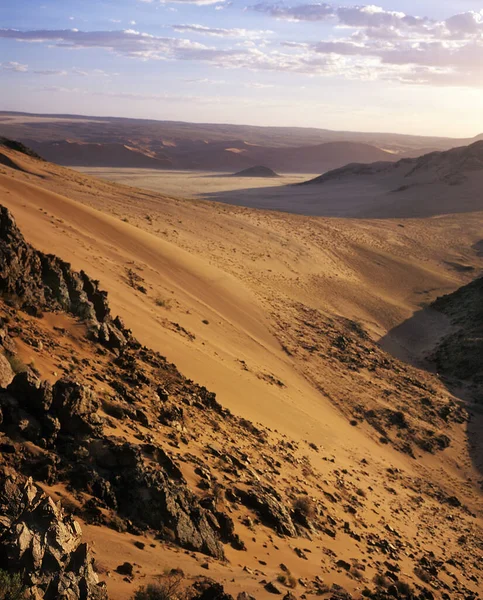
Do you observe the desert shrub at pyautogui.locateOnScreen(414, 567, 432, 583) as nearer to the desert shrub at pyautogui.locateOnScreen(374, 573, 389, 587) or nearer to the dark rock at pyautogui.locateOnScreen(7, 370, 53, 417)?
the desert shrub at pyautogui.locateOnScreen(374, 573, 389, 587)

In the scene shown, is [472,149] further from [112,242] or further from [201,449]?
[201,449]

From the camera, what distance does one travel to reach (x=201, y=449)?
8906 millimetres

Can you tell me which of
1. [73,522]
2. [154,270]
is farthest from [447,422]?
[73,522]

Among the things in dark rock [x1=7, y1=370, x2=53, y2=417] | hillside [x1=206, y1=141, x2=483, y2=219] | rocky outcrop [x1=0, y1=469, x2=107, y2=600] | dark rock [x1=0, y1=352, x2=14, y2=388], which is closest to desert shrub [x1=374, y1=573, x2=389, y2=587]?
rocky outcrop [x1=0, y1=469, x2=107, y2=600]

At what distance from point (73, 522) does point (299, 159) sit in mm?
153885

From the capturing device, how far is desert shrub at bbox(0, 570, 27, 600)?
154 inches

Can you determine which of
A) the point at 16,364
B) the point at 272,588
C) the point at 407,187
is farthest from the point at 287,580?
the point at 407,187

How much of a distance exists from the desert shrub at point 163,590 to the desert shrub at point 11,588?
103cm

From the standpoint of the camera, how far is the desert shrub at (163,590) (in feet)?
15.7

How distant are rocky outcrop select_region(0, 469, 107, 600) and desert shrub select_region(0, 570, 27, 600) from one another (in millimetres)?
99

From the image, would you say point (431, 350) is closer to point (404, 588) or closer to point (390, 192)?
point (404, 588)

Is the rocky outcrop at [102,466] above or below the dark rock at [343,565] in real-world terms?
Answer: above

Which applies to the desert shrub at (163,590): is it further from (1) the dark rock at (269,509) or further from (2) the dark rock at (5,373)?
(2) the dark rock at (5,373)

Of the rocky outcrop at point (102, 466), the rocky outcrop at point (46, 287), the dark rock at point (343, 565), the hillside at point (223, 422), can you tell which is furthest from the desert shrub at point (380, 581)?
the rocky outcrop at point (46, 287)
